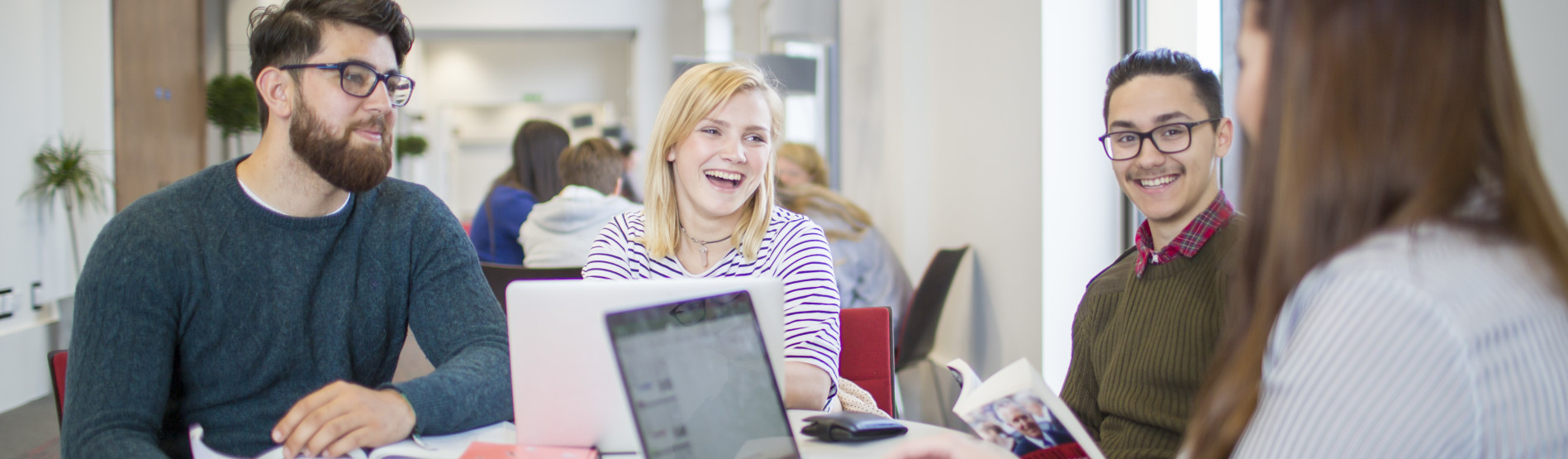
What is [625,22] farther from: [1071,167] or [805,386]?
[805,386]

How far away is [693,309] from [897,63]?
333cm

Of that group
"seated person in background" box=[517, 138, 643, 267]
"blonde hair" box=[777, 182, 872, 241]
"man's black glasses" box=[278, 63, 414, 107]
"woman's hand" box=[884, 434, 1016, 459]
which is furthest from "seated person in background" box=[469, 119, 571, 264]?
"woman's hand" box=[884, 434, 1016, 459]

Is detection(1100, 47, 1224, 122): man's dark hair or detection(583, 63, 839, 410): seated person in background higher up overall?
detection(1100, 47, 1224, 122): man's dark hair

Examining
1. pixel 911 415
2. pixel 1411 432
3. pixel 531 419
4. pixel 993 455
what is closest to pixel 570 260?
pixel 911 415

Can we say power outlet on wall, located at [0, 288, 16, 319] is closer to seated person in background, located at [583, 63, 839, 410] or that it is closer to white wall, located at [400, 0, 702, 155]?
seated person in background, located at [583, 63, 839, 410]

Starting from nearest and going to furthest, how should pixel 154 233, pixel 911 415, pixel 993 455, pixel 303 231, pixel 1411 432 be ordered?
pixel 1411 432 < pixel 993 455 < pixel 154 233 < pixel 303 231 < pixel 911 415

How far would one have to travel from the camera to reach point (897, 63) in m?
4.23

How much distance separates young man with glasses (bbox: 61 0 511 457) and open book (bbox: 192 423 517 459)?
0.8 inches

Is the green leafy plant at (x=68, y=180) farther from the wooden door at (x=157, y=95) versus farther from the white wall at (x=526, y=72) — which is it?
the white wall at (x=526, y=72)

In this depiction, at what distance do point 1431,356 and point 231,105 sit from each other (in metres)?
9.91

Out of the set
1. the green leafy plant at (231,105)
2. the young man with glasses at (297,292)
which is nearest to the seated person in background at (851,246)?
the young man with glasses at (297,292)

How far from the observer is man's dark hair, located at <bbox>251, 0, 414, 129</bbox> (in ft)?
5.31

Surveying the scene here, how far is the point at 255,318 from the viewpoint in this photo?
150cm

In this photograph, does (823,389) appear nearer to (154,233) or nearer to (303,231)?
(303,231)
